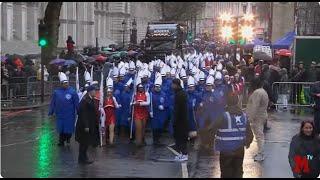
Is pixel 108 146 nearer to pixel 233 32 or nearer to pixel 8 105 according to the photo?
pixel 8 105

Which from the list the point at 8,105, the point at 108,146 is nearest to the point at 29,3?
the point at 8,105

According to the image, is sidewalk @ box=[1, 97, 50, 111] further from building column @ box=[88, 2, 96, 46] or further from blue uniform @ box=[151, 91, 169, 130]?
building column @ box=[88, 2, 96, 46]

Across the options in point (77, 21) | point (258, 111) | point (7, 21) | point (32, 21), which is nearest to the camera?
point (258, 111)

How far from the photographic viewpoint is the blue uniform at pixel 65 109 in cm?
1603

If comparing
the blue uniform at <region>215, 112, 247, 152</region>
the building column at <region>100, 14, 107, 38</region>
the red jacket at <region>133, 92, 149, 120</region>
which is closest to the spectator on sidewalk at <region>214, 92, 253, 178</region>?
the blue uniform at <region>215, 112, 247, 152</region>

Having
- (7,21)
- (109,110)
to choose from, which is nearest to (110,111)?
(109,110)

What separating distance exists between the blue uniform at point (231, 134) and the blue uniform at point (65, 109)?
6736mm

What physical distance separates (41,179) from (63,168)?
4.19 feet

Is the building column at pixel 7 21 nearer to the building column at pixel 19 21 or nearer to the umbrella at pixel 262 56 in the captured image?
the building column at pixel 19 21

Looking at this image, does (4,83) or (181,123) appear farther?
(4,83)

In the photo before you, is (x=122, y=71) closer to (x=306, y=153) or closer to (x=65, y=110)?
(x=65, y=110)

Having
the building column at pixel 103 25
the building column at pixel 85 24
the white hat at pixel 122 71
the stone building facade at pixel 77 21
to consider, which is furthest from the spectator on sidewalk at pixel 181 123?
the building column at pixel 103 25

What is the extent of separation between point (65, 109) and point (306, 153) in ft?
26.6

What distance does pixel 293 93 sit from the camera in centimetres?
2561
